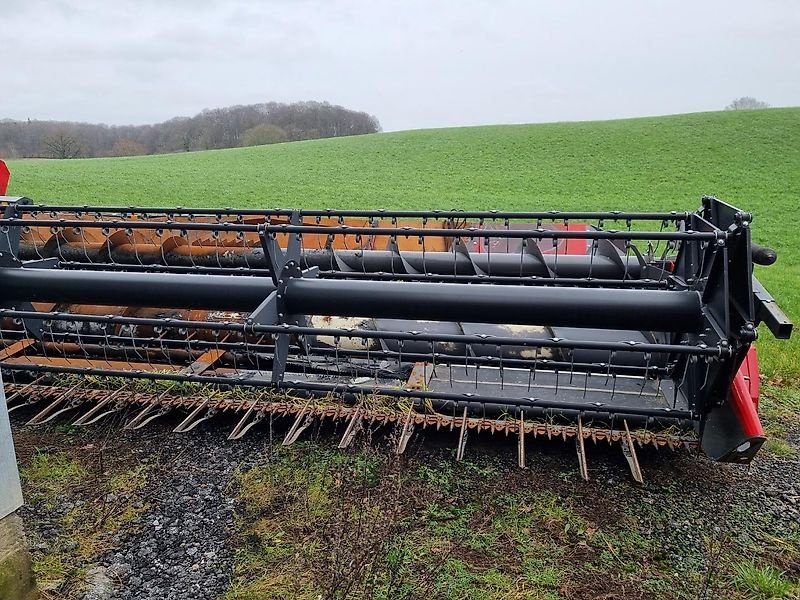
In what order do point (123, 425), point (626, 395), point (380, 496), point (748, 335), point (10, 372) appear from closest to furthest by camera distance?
point (748, 335) → point (380, 496) → point (626, 395) → point (123, 425) → point (10, 372)

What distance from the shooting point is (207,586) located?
2.61m

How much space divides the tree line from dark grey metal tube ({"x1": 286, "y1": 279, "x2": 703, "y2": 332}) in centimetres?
4941

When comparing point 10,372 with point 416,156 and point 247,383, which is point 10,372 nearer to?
point 247,383

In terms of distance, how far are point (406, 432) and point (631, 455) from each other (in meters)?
1.22

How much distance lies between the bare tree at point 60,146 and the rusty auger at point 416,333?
4741cm

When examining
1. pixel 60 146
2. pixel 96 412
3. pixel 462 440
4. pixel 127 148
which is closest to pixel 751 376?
pixel 462 440

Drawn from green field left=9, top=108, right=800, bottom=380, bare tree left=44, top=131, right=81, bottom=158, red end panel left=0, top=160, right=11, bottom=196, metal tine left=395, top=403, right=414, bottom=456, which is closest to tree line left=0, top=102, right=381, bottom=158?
bare tree left=44, top=131, right=81, bottom=158

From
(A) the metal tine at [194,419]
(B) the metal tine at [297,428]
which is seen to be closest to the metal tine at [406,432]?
(B) the metal tine at [297,428]

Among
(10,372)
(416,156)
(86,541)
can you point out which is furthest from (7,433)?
(416,156)

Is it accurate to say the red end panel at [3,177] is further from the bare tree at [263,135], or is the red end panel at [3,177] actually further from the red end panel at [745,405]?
the bare tree at [263,135]

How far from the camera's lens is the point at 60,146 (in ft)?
148

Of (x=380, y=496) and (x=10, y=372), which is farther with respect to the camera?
(x=10, y=372)

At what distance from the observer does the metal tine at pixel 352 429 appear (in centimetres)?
344

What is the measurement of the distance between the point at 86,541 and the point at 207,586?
2.39 feet
